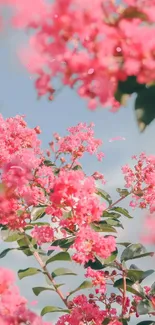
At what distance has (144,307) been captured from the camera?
248 cm

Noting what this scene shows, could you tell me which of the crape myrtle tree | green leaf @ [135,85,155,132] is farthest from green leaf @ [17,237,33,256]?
green leaf @ [135,85,155,132]

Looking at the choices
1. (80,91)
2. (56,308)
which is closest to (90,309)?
(56,308)

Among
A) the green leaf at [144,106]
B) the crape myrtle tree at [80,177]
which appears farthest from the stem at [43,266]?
the green leaf at [144,106]

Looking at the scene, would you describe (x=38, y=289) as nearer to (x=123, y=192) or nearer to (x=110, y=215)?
(x=110, y=215)

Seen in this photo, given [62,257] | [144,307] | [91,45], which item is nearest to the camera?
[91,45]

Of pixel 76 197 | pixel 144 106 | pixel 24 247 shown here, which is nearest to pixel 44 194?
pixel 24 247

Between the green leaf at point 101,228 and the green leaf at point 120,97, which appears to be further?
the green leaf at point 101,228

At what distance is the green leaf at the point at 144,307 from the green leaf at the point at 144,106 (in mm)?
1199

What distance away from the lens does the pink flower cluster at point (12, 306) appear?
1.78 metres

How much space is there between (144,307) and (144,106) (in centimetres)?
127

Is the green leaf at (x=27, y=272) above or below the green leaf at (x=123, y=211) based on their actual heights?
below

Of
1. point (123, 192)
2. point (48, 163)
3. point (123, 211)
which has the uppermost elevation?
point (48, 163)

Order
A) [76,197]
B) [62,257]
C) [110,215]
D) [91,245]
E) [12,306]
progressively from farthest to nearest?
[110,215] → [62,257] → [91,245] → [76,197] → [12,306]

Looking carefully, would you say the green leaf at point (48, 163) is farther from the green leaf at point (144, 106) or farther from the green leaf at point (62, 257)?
the green leaf at point (144, 106)
